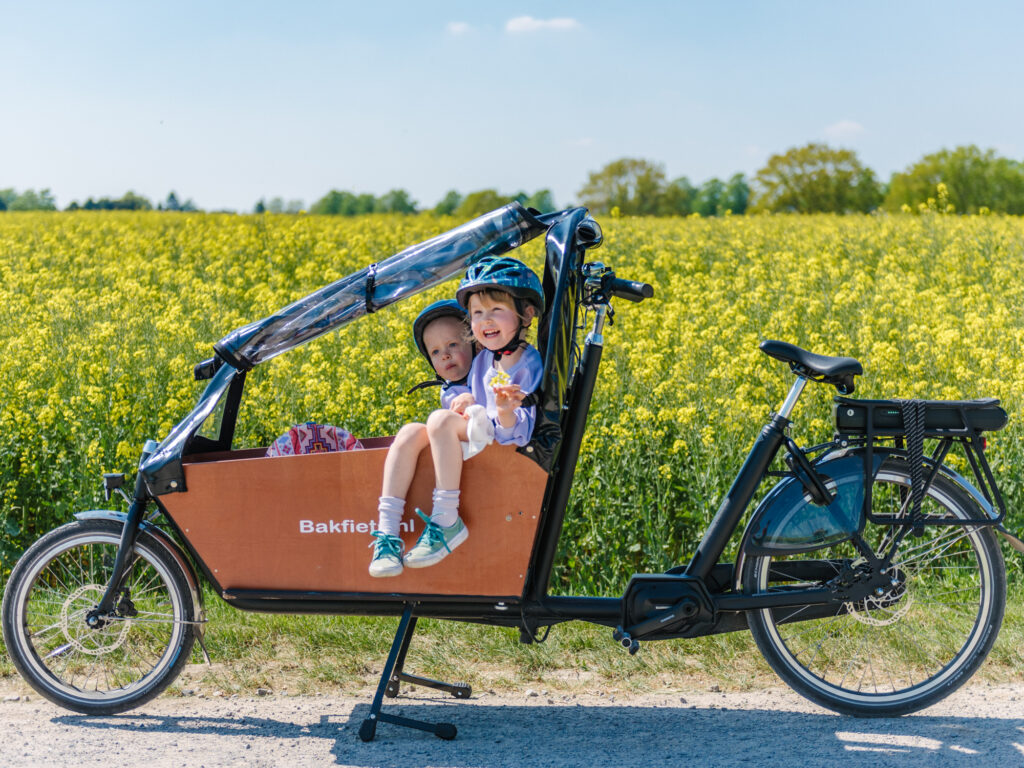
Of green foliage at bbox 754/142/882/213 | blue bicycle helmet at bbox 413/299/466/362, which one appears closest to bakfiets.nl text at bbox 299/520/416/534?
blue bicycle helmet at bbox 413/299/466/362

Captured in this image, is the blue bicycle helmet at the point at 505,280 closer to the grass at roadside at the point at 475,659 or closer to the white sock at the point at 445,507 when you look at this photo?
the white sock at the point at 445,507

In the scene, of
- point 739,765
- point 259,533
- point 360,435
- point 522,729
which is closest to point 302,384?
point 360,435

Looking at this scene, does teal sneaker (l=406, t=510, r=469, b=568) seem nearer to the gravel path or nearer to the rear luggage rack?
the gravel path

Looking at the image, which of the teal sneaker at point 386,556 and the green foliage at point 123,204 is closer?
the teal sneaker at point 386,556

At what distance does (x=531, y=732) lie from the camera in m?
3.37

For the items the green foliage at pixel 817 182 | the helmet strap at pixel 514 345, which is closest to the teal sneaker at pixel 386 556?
the helmet strap at pixel 514 345

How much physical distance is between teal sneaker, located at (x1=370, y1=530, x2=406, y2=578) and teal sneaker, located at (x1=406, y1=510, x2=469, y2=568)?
0.13ft

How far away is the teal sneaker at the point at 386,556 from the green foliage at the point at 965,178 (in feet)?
201

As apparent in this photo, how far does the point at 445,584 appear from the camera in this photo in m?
3.30

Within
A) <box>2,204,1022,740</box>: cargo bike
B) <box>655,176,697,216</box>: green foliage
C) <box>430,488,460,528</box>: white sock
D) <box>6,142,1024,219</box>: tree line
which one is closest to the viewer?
<box>430,488,460,528</box>: white sock

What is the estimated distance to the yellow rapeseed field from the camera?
491 centimetres

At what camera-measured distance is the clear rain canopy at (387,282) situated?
10.7ft

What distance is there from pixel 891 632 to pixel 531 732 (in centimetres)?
146

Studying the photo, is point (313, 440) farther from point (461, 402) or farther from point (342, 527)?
point (461, 402)
